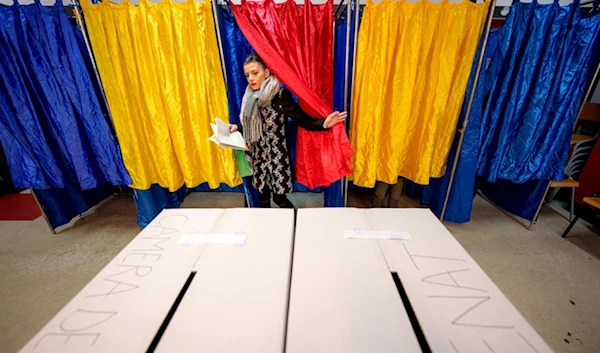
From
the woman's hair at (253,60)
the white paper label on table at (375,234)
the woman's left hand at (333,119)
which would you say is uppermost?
the woman's hair at (253,60)

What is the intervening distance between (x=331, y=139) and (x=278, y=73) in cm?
54

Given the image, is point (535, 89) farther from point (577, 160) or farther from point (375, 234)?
point (375, 234)

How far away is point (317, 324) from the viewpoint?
23.8 inches

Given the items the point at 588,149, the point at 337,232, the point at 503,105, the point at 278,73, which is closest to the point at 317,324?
the point at 337,232

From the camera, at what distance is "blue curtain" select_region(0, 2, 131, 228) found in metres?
1.58

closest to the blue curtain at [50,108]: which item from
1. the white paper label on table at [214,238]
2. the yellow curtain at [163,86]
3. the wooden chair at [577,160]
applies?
the yellow curtain at [163,86]

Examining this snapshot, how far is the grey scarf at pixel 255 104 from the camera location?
1.53 metres

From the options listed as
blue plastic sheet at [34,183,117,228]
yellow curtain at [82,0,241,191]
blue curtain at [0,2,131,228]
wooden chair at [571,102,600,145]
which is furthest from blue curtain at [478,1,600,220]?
blue plastic sheet at [34,183,117,228]

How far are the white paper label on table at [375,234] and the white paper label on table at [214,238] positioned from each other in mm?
396

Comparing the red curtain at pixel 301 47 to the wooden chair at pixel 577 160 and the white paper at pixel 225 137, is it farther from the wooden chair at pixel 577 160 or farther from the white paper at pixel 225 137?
the wooden chair at pixel 577 160

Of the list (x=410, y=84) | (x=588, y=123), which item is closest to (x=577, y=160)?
(x=588, y=123)

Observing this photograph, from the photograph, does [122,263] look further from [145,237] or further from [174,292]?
[174,292]

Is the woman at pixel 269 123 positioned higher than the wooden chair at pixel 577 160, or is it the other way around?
the woman at pixel 269 123

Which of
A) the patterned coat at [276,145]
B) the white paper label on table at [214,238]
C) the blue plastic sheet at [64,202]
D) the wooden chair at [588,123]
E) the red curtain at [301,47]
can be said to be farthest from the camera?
the wooden chair at [588,123]
